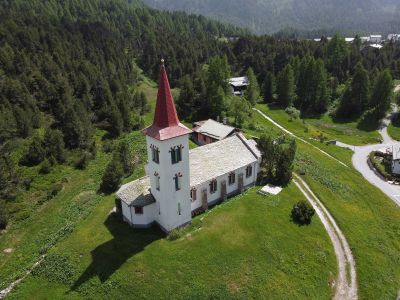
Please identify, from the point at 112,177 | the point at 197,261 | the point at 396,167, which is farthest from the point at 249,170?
the point at 396,167

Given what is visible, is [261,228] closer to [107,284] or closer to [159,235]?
[159,235]

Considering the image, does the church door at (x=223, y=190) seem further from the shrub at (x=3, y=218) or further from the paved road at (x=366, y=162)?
the shrub at (x=3, y=218)

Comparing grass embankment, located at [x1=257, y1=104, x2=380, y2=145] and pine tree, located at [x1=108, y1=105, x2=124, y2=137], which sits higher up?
pine tree, located at [x1=108, y1=105, x2=124, y2=137]

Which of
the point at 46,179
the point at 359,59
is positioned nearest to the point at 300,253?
the point at 46,179

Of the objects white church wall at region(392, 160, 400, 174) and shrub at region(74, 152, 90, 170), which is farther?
white church wall at region(392, 160, 400, 174)

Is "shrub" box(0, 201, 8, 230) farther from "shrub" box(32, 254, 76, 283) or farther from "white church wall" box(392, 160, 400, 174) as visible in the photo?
"white church wall" box(392, 160, 400, 174)

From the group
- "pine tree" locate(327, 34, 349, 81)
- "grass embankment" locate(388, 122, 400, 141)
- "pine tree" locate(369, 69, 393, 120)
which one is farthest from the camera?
"pine tree" locate(327, 34, 349, 81)

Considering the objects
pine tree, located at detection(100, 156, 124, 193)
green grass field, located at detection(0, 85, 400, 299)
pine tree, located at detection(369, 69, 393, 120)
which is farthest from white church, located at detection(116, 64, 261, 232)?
pine tree, located at detection(369, 69, 393, 120)
